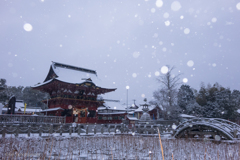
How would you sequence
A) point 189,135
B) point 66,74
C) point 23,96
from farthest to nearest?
point 23,96 < point 66,74 < point 189,135

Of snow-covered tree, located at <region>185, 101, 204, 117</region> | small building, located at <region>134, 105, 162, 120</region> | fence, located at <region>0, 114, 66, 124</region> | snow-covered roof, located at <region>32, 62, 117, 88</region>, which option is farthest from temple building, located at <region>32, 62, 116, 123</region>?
snow-covered tree, located at <region>185, 101, 204, 117</region>

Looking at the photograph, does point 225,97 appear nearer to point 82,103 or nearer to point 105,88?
point 105,88

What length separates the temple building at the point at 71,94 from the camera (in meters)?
25.1

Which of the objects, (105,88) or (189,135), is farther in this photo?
(105,88)

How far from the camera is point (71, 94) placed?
26312mm

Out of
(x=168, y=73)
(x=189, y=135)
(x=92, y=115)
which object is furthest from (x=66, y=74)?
(x=189, y=135)

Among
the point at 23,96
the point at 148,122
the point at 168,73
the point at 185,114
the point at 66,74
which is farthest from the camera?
the point at 23,96

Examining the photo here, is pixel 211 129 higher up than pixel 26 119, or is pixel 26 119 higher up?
pixel 26 119

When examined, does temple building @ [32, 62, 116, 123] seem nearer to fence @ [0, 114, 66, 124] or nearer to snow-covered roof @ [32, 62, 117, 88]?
snow-covered roof @ [32, 62, 117, 88]

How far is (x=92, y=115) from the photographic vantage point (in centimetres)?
2816

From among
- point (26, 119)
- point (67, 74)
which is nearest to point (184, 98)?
point (67, 74)

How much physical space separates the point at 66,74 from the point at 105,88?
6.51m

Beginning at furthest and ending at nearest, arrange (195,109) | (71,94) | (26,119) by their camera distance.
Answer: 1. (195,109)
2. (71,94)
3. (26,119)

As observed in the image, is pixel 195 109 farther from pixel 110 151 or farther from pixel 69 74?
pixel 110 151
